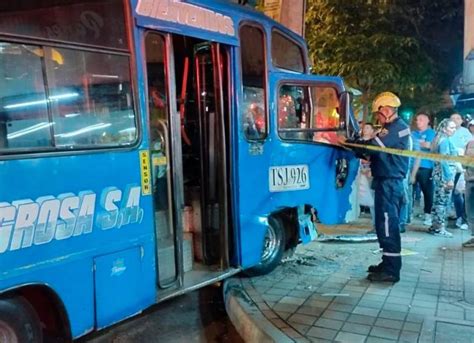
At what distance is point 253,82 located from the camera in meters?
5.42

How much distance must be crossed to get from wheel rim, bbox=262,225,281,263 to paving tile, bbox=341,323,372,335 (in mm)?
1700

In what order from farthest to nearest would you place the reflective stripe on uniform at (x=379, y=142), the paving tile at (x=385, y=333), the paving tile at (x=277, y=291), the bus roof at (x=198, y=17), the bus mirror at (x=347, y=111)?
1. the bus mirror at (x=347, y=111)
2. the reflective stripe on uniform at (x=379, y=142)
3. the paving tile at (x=277, y=291)
4. the paving tile at (x=385, y=333)
5. the bus roof at (x=198, y=17)

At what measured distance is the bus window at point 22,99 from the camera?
313 centimetres

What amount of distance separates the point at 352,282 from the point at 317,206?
990mm

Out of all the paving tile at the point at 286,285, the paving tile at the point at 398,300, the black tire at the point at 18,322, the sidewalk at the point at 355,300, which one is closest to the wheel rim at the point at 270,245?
the sidewalk at the point at 355,300

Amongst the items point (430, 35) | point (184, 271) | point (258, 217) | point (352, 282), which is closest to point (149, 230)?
point (184, 271)

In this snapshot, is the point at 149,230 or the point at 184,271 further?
the point at 184,271

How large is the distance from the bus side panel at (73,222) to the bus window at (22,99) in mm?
149

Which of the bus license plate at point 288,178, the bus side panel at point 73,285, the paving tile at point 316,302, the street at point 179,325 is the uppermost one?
the bus license plate at point 288,178

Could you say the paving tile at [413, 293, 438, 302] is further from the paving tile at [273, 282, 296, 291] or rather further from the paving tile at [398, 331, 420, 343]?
the paving tile at [273, 282, 296, 291]

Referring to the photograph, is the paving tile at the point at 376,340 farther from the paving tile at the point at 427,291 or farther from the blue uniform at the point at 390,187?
the blue uniform at the point at 390,187

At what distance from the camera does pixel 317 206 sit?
6199 millimetres

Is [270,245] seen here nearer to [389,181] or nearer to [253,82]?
[389,181]

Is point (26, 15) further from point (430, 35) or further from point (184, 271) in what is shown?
point (430, 35)
